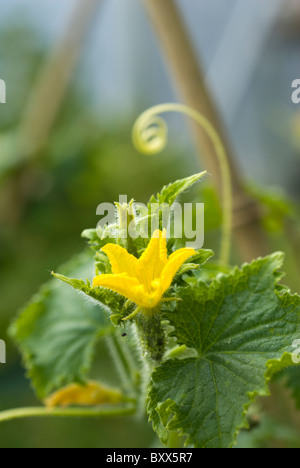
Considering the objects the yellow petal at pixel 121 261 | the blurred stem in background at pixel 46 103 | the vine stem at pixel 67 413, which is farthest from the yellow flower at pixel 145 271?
the blurred stem in background at pixel 46 103

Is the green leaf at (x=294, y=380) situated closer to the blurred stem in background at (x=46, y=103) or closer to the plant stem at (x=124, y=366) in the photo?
the plant stem at (x=124, y=366)

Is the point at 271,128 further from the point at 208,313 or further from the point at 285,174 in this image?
the point at 208,313

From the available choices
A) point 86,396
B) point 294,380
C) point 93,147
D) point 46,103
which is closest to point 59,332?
point 86,396

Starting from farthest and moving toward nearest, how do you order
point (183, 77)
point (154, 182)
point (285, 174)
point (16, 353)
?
point (285, 174)
point (154, 182)
point (16, 353)
point (183, 77)

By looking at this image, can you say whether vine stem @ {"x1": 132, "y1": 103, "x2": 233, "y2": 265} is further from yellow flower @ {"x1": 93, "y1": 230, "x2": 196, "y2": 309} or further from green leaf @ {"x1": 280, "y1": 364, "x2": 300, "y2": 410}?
yellow flower @ {"x1": 93, "y1": 230, "x2": 196, "y2": 309}

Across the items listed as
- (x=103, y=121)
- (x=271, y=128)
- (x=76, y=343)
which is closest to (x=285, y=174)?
(x=271, y=128)

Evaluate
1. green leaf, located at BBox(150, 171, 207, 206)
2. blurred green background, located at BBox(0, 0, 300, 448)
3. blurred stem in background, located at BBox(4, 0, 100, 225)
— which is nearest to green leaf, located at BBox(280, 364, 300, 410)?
blurred green background, located at BBox(0, 0, 300, 448)
